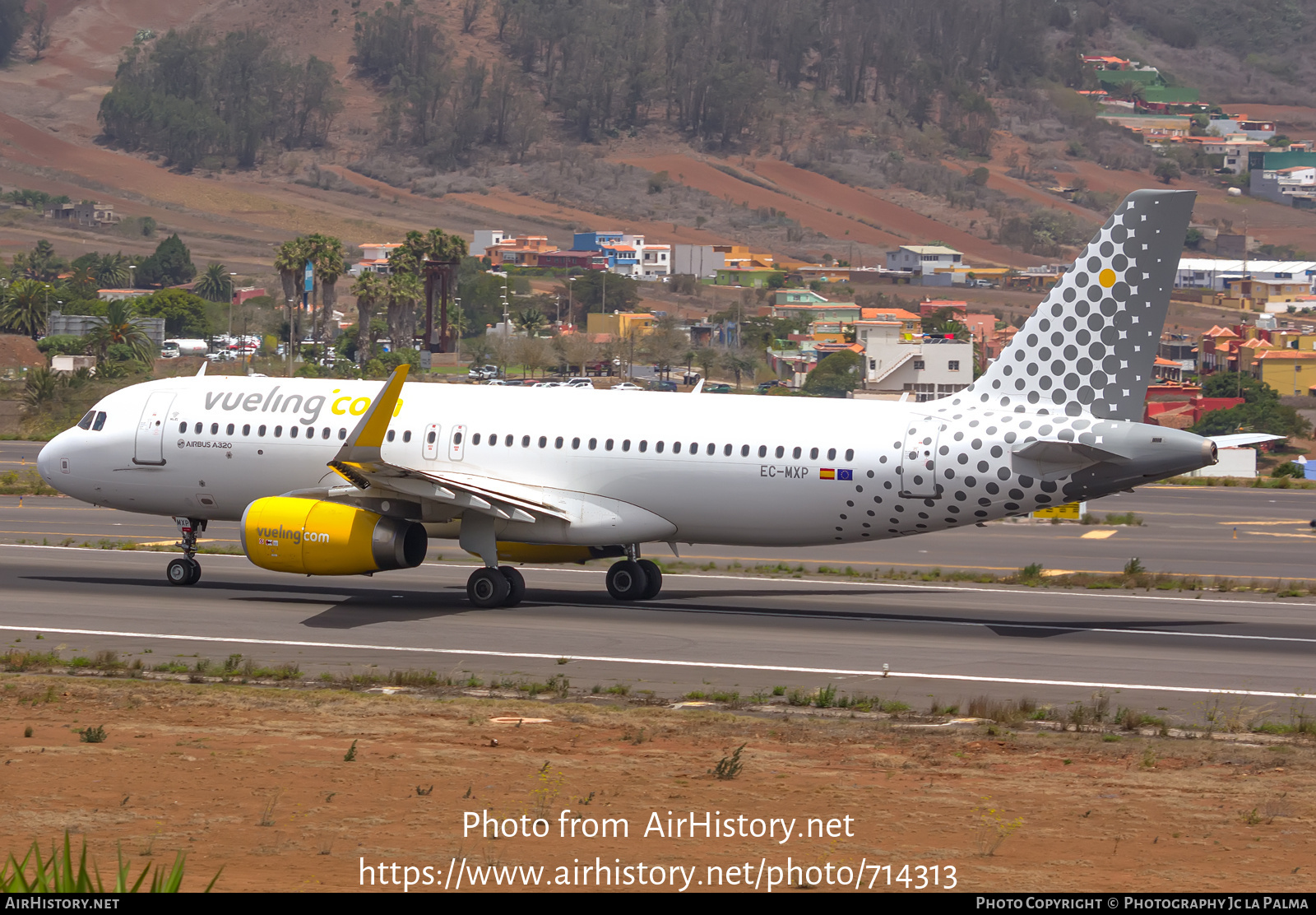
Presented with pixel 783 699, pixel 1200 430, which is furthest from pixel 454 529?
pixel 1200 430

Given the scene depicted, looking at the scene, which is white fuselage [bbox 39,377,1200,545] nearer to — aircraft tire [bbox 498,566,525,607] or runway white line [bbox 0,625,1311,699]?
aircraft tire [bbox 498,566,525,607]

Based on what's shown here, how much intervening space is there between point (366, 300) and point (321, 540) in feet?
436

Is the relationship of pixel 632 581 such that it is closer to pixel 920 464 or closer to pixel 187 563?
pixel 920 464

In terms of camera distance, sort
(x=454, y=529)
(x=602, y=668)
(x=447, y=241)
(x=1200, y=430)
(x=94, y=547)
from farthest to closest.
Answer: (x=447, y=241) → (x=1200, y=430) → (x=94, y=547) → (x=454, y=529) → (x=602, y=668)

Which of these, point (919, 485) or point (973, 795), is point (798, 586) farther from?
point (973, 795)

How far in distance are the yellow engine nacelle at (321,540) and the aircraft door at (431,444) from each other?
2984 millimetres

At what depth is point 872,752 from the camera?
20.4 meters

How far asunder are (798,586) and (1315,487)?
4739 cm

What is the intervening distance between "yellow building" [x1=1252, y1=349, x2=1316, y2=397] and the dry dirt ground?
165 m

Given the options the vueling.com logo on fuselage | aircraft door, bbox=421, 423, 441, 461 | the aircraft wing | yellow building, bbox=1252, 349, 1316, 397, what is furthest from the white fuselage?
yellow building, bbox=1252, 349, 1316, 397

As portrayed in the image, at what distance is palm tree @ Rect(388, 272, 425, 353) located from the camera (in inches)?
6604

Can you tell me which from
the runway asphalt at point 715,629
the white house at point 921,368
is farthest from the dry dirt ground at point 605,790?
the white house at point 921,368

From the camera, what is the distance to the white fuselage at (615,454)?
101 ft

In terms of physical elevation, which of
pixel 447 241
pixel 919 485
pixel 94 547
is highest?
pixel 447 241
